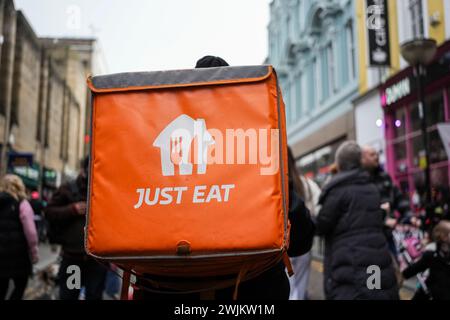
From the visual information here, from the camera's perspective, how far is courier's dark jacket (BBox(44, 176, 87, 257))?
15.8 feet

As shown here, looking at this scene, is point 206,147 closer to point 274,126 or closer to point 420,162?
point 274,126

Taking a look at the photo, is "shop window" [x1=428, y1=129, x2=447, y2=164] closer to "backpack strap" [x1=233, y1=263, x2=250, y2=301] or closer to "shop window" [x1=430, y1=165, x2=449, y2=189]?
"shop window" [x1=430, y1=165, x2=449, y2=189]

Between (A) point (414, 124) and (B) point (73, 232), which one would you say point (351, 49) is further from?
(B) point (73, 232)

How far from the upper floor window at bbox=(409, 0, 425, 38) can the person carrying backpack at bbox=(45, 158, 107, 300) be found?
11.4 m

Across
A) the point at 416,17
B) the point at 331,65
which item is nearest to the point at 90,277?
the point at 416,17

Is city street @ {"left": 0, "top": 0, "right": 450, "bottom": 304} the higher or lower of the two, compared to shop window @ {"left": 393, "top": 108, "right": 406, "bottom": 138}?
lower

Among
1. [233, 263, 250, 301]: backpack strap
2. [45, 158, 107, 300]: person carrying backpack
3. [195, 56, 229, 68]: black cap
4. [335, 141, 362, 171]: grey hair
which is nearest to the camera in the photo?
[233, 263, 250, 301]: backpack strap

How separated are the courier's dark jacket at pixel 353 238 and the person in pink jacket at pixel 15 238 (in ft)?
9.86

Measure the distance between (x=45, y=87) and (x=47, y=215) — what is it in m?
23.1

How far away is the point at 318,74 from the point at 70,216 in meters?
19.5

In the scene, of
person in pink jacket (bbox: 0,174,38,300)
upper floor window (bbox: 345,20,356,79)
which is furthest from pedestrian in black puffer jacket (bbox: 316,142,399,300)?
upper floor window (bbox: 345,20,356,79)

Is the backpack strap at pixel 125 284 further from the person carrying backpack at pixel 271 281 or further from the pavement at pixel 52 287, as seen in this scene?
the pavement at pixel 52 287
